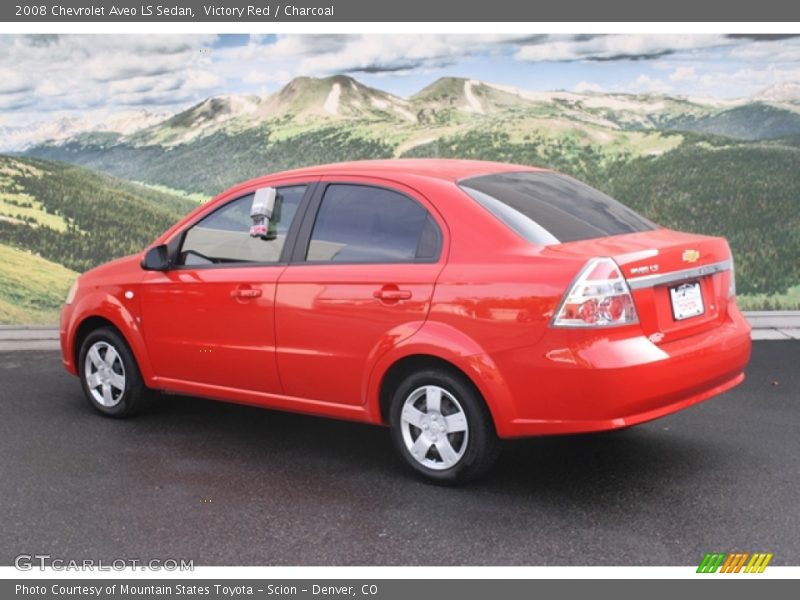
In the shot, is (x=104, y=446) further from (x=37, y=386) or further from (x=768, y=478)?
(x=768, y=478)

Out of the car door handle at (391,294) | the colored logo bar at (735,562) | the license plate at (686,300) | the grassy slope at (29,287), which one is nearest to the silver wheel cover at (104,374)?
the car door handle at (391,294)

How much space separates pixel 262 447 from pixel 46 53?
776 cm

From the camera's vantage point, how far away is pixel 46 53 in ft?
39.6

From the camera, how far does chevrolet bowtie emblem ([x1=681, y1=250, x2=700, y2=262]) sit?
5.11 metres

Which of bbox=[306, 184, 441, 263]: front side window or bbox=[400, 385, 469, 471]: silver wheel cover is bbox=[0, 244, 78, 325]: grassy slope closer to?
bbox=[306, 184, 441, 263]: front side window

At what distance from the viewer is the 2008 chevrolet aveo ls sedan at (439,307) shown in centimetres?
473

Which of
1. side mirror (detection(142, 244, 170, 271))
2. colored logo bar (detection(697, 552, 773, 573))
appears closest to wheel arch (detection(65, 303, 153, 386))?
side mirror (detection(142, 244, 170, 271))

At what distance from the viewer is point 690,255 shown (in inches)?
203

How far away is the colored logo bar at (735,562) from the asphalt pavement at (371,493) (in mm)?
50

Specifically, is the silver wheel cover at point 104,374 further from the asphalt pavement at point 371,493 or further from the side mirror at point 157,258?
the side mirror at point 157,258

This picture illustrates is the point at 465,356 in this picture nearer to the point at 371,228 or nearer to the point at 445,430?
the point at 445,430

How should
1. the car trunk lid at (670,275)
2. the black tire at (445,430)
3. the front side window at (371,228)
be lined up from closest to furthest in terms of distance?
the car trunk lid at (670,275) < the black tire at (445,430) < the front side window at (371,228)

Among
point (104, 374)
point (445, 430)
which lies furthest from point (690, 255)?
point (104, 374)

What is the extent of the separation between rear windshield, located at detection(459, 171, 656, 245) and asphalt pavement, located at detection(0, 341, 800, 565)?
4.10ft
